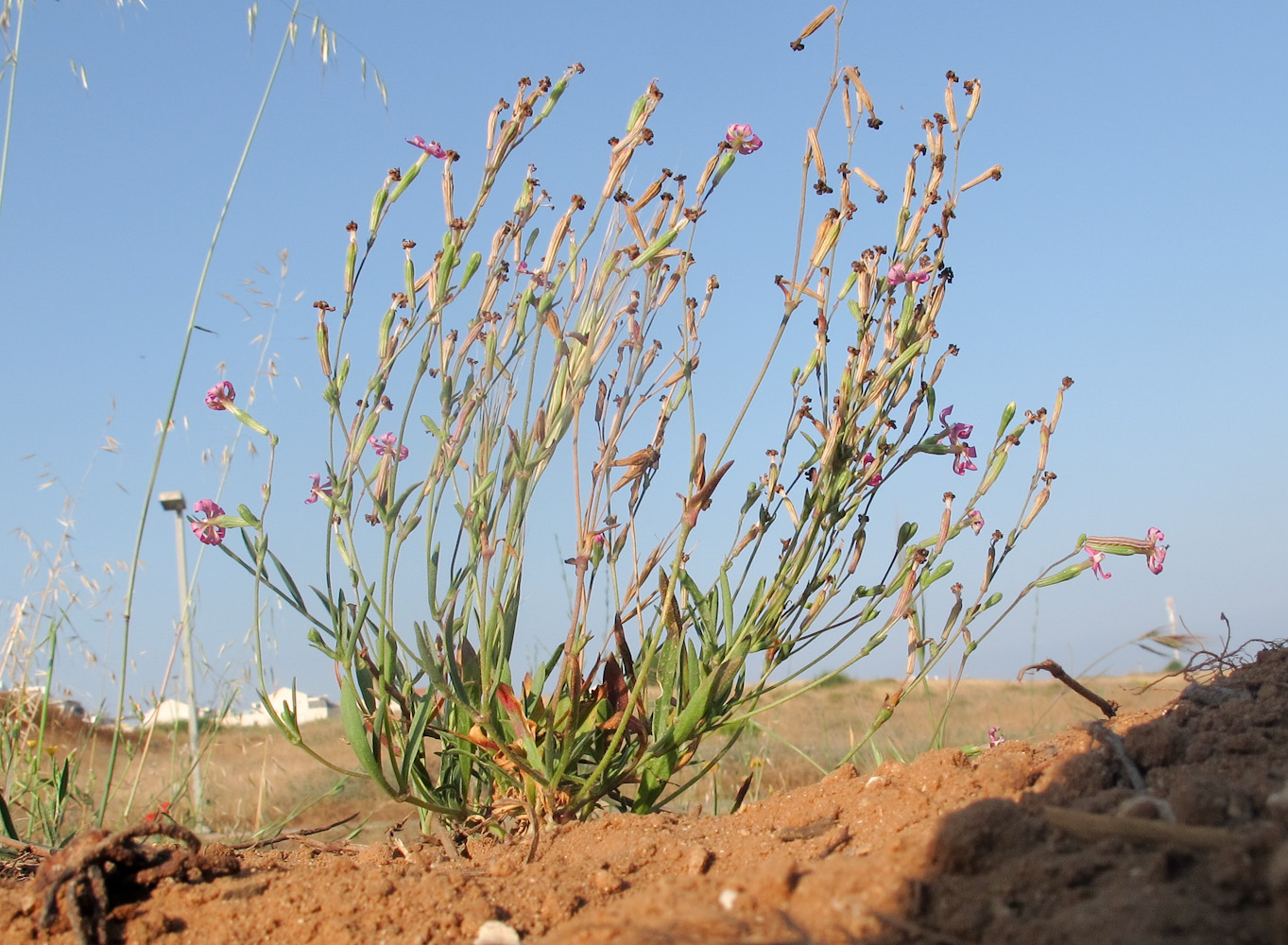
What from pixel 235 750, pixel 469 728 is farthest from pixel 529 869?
pixel 235 750

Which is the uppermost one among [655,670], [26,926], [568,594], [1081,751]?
[568,594]

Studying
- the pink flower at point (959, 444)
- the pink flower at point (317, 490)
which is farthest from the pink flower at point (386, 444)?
the pink flower at point (959, 444)

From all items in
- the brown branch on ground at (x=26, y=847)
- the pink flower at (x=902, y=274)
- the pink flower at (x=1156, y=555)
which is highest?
the pink flower at (x=902, y=274)

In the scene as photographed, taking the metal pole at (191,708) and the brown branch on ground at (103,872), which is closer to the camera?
the brown branch on ground at (103,872)

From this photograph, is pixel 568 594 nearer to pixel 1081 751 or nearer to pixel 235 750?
pixel 1081 751

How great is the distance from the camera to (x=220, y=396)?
223cm

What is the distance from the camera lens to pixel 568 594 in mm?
2908

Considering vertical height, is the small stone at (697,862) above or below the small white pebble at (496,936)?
above

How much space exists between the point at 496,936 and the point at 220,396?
1360mm

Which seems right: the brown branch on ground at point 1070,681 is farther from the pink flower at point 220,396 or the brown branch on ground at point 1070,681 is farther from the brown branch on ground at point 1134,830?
the pink flower at point 220,396

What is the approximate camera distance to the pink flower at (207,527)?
6.97 feet

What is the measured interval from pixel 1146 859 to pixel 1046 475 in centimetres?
131

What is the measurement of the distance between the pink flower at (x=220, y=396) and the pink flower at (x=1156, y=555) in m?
2.10

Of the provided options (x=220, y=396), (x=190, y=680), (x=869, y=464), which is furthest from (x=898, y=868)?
(x=190, y=680)
